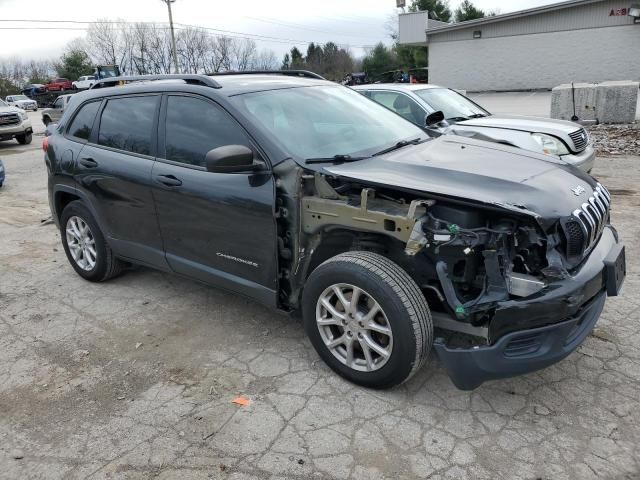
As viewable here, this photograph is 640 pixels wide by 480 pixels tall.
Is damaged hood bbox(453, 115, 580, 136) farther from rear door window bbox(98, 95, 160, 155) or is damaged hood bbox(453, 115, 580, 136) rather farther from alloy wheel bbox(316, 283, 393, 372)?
alloy wheel bbox(316, 283, 393, 372)

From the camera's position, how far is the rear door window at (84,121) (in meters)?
4.52

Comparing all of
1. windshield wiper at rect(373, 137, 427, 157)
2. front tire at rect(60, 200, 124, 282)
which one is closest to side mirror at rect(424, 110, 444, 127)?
windshield wiper at rect(373, 137, 427, 157)

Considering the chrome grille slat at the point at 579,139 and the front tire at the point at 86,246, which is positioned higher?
the chrome grille slat at the point at 579,139

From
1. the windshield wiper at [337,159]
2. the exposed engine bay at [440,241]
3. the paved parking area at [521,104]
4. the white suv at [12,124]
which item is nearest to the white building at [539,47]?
the paved parking area at [521,104]

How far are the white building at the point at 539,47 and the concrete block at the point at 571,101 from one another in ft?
55.3

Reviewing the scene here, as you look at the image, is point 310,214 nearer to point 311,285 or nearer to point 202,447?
point 311,285

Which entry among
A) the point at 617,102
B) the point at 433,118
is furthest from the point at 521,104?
the point at 433,118

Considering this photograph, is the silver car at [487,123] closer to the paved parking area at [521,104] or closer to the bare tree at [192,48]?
the paved parking area at [521,104]

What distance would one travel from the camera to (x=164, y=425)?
288 centimetres

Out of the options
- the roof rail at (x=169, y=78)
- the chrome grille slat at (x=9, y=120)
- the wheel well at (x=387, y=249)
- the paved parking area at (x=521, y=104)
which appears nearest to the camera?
the wheel well at (x=387, y=249)

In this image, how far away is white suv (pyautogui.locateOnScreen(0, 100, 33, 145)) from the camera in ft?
52.9

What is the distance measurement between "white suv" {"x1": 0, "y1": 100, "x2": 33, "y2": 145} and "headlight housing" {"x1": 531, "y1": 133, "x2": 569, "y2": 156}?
15.7 m

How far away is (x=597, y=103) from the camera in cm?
1358

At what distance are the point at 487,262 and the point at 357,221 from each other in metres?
0.73
